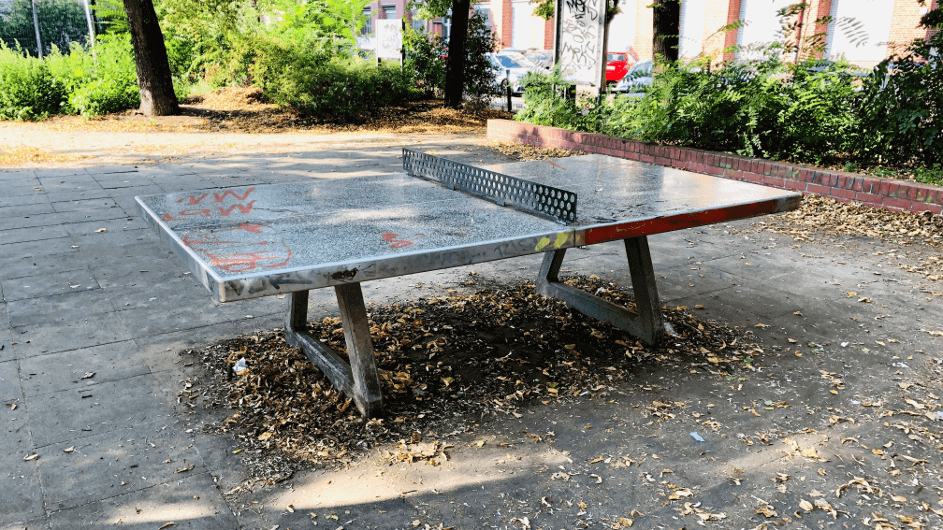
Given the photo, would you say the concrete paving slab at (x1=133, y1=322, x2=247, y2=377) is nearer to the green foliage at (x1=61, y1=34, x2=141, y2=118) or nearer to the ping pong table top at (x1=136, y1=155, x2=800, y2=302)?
the ping pong table top at (x1=136, y1=155, x2=800, y2=302)

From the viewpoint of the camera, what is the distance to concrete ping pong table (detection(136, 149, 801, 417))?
8.45ft

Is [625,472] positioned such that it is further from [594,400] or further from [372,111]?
[372,111]

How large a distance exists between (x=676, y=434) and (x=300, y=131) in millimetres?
11780

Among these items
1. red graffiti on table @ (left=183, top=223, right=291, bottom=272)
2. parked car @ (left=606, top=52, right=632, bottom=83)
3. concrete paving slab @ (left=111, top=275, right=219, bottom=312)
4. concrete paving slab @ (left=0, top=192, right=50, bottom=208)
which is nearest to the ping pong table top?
red graffiti on table @ (left=183, top=223, right=291, bottom=272)

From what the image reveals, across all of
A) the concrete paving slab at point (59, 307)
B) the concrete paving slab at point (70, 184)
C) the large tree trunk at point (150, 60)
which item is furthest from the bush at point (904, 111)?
the large tree trunk at point (150, 60)

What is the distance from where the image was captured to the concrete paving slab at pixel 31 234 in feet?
19.6

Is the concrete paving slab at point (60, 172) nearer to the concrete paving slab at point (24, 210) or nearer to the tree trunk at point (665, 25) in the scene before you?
the concrete paving slab at point (24, 210)

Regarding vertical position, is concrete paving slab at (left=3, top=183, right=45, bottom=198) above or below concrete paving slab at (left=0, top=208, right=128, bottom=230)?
above

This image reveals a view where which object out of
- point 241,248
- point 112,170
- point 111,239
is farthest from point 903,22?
point 241,248

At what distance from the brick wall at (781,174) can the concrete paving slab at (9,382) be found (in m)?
7.02

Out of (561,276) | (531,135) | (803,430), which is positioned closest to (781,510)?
(803,430)

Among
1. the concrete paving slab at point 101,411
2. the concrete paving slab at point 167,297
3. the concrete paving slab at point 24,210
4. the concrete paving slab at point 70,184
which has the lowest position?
the concrete paving slab at point 101,411

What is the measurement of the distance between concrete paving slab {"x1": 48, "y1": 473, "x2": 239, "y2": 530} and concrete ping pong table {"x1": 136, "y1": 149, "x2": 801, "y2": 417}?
80 centimetres

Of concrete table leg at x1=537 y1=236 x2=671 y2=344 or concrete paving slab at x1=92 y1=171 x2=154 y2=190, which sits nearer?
concrete table leg at x1=537 y1=236 x2=671 y2=344
